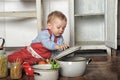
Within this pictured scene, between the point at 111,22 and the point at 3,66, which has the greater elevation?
the point at 111,22

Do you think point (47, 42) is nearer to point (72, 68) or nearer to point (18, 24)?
point (72, 68)

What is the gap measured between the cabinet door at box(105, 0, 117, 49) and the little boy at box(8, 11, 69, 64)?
808 millimetres

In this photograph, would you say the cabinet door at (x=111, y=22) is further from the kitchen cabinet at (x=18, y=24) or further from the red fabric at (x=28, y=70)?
the red fabric at (x=28, y=70)

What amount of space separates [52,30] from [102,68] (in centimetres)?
41

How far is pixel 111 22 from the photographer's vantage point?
7.56 feet

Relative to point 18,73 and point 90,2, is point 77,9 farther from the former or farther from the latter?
point 18,73

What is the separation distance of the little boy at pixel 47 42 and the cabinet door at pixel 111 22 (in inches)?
31.8

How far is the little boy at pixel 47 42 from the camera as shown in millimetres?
1486

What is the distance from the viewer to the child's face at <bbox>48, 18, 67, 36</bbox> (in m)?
1.49

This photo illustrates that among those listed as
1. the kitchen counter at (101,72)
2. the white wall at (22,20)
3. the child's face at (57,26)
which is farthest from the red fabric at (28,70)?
the white wall at (22,20)

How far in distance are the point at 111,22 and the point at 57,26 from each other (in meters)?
0.96

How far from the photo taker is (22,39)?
2762 millimetres

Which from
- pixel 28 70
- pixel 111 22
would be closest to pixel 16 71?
pixel 28 70

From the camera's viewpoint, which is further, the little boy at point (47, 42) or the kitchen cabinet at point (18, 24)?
the kitchen cabinet at point (18, 24)
